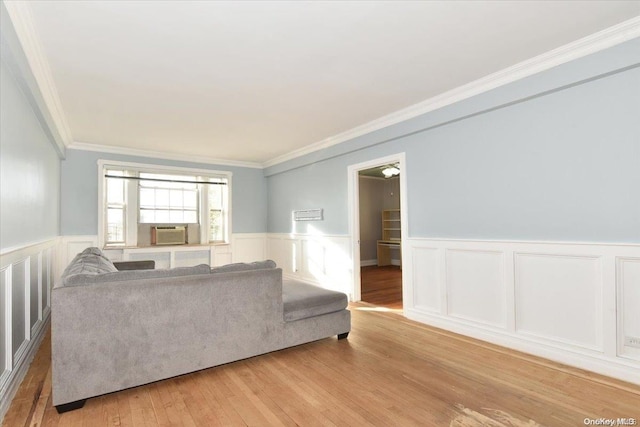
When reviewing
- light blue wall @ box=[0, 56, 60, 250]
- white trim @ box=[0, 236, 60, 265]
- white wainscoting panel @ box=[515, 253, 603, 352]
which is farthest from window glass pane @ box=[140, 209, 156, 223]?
white wainscoting panel @ box=[515, 253, 603, 352]

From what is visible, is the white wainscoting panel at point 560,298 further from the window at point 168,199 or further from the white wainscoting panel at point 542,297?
the window at point 168,199

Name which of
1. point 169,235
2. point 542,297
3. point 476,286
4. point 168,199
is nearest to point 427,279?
point 476,286

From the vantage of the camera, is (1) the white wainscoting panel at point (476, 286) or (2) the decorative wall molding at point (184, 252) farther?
(2) the decorative wall molding at point (184, 252)

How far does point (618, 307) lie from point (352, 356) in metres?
2.03

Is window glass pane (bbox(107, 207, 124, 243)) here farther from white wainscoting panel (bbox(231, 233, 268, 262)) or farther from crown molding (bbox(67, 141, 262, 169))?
white wainscoting panel (bbox(231, 233, 268, 262))

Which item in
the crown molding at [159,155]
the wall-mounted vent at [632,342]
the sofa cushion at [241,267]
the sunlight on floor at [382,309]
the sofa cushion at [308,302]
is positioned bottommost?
the sunlight on floor at [382,309]

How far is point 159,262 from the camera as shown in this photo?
19.7 feet

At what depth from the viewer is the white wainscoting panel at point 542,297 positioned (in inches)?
96.3

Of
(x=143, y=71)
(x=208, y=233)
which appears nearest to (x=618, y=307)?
(x=143, y=71)

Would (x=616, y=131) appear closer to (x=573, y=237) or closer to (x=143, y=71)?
(x=573, y=237)

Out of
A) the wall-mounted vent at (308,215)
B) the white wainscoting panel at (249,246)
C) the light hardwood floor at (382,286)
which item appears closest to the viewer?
the light hardwood floor at (382,286)

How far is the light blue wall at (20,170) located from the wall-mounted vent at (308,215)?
358 centimetres

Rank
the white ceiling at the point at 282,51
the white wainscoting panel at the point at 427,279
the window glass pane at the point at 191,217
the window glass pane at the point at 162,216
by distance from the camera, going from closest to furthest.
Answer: the white ceiling at the point at 282,51, the white wainscoting panel at the point at 427,279, the window glass pane at the point at 162,216, the window glass pane at the point at 191,217

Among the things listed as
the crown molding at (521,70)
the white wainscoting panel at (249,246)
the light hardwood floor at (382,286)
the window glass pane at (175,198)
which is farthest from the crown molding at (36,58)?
the light hardwood floor at (382,286)
